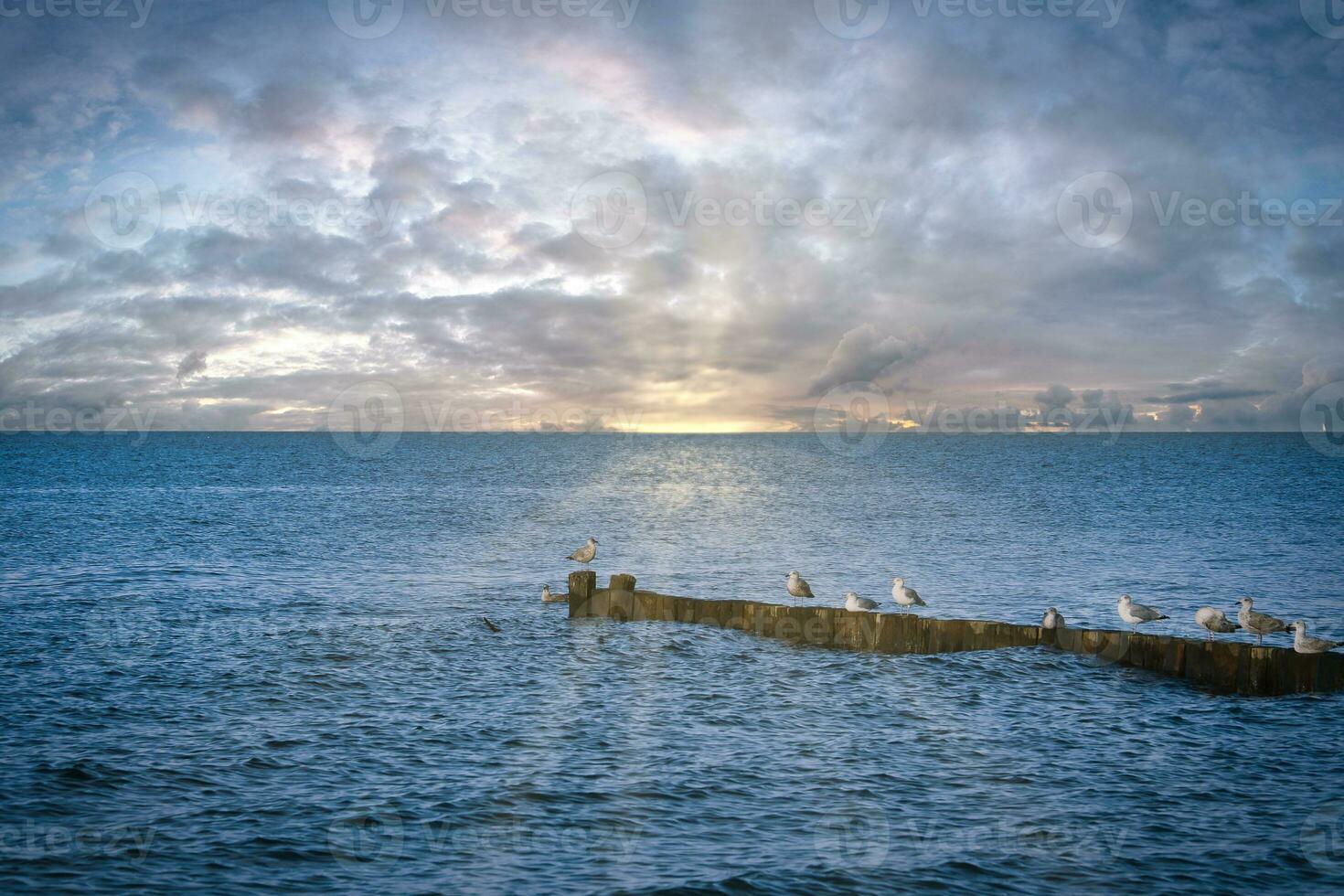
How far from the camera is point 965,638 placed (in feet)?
78.2

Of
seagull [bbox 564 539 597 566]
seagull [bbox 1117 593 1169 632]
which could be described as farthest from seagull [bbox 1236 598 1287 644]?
seagull [bbox 564 539 597 566]

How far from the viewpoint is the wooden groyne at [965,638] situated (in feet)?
66.9

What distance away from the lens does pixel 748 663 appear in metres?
23.6

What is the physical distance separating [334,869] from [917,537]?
44.8 metres

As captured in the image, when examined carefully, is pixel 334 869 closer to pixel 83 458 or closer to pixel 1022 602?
pixel 1022 602

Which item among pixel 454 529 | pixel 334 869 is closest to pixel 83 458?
pixel 454 529

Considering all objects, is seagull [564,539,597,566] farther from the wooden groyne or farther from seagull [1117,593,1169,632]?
seagull [1117,593,1169,632]

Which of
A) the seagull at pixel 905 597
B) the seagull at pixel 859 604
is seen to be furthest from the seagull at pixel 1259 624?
the seagull at pixel 859 604

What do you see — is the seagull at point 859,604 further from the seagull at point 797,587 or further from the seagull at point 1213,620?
the seagull at point 1213,620

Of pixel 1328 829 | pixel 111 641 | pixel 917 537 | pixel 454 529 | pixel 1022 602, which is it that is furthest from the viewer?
pixel 454 529

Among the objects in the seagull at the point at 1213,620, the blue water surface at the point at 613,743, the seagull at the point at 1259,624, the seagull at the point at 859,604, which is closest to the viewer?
the blue water surface at the point at 613,743

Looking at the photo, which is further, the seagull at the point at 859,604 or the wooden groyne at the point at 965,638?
the seagull at the point at 859,604

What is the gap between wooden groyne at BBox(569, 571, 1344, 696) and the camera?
2039cm

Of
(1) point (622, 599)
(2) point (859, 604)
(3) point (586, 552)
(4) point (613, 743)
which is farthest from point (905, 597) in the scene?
(4) point (613, 743)
